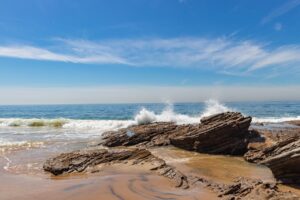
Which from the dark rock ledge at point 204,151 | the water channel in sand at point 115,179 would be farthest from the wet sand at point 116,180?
the dark rock ledge at point 204,151

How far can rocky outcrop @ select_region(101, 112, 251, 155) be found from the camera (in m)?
14.9

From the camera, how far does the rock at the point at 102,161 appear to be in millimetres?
10383

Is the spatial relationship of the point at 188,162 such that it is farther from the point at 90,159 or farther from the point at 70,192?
the point at 70,192

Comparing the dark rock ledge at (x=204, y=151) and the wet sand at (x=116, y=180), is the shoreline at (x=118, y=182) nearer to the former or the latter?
the wet sand at (x=116, y=180)

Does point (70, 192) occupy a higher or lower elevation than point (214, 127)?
lower

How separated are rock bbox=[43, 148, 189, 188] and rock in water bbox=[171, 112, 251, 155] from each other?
4.40m

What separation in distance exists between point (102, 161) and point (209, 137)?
622 cm

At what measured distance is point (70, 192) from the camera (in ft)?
26.1

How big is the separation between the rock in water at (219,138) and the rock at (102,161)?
4401 millimetres

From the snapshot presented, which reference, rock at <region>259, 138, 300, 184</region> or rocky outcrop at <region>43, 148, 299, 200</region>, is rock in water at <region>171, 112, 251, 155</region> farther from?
rock at <region>259, 138, 300, 184</region>

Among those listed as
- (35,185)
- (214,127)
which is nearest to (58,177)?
(35,185)

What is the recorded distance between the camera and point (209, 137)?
A: 592 inches

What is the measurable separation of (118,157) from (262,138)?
902 centimetres

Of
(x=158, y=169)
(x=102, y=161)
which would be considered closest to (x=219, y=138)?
(x=158, y=169)
